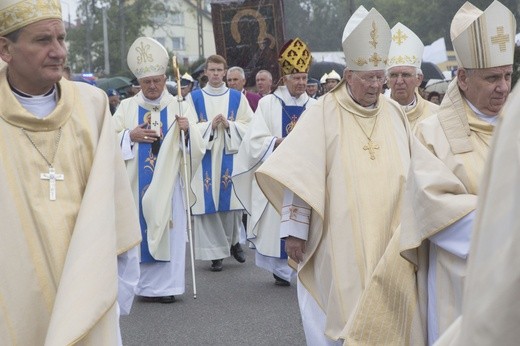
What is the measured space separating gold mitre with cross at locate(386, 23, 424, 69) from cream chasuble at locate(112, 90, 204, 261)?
196 centimetres

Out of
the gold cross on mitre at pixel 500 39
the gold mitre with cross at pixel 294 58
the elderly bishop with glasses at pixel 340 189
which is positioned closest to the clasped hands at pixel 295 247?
the elderly bishop with glasses at pixel 340 189

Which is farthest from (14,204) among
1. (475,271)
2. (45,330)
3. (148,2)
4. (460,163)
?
(148,2)

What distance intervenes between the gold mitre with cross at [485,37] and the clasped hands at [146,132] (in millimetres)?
4651

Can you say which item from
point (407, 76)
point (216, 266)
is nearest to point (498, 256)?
point (407, 76)

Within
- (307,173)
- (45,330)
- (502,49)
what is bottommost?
(45,330)

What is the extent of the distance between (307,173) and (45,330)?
234cm

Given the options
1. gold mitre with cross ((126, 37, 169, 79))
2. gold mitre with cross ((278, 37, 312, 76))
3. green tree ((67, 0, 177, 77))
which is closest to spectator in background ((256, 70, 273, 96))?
gold mitre with cross ((278, 37, 312, 76))

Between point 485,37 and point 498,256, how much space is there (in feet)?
12.0

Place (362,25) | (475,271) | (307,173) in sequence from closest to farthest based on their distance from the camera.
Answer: (475,271) → (307,173) → (362,25)

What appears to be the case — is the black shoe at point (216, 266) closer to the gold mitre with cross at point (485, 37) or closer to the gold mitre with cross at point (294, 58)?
the gold mitre with cross at point (294, 58)

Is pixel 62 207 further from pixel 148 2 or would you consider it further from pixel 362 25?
pixel 148 2

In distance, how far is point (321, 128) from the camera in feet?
21.0

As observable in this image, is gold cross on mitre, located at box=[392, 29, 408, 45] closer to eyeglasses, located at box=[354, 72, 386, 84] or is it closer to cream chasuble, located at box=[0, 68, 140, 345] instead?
eyeglasses, located at box=[354, 72, 386, 84]

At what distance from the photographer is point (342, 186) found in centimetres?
626
